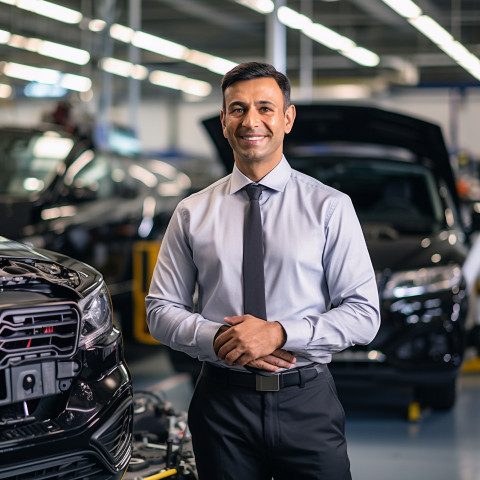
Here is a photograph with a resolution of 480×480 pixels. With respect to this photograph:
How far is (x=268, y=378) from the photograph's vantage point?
6.50ft

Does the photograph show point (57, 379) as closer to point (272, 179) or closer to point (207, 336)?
point (207, 336)

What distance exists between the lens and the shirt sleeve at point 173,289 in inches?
81.7

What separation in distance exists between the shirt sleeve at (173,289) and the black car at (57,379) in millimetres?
295

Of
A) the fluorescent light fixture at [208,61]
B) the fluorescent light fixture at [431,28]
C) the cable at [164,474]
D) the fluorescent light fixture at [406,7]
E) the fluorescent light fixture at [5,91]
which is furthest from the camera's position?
the fluorescent light fixture at [208,61]

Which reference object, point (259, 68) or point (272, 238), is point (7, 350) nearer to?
point (272, 238)

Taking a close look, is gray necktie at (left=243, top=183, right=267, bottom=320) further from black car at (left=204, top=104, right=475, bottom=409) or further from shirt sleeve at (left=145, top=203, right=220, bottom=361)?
black car at (left=204, top=104, right=475, bottom=409)

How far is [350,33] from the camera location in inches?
819

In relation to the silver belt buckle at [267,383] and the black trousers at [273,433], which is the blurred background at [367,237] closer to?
the black trousers at [273,433]

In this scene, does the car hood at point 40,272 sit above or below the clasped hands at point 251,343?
above

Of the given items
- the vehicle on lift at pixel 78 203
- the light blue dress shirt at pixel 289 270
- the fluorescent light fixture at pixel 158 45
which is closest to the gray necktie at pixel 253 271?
the light blue dress shirt at pixel 289 270

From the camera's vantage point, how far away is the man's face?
6.57 feet

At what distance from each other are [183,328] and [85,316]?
49cm

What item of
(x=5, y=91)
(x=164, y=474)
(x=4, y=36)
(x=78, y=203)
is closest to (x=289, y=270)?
(x=164, y=474)

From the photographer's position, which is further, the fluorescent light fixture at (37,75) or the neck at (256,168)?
the fluorescent light fixture at (37,75)
